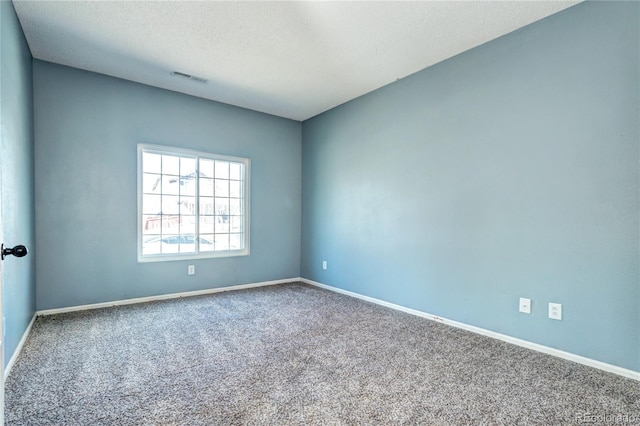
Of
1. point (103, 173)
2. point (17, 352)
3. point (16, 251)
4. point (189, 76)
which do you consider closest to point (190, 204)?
point (103, 173)

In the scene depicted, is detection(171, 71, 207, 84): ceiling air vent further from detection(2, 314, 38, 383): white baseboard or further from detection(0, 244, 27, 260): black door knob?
detection(0, 244, 27, 260): black door knob

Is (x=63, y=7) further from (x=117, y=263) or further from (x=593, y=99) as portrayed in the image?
(x=593, y=99)

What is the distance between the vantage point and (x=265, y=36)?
299 cm

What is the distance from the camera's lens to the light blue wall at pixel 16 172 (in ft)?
7.45

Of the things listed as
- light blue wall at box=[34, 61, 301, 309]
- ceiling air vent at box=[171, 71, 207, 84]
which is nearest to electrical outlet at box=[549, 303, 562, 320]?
light blue wall at box=[34, 61, 301, 309]

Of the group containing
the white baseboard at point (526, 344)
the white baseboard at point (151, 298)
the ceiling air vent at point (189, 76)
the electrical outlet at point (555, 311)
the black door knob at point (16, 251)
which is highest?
the ceiling air vent at point (189, 76)

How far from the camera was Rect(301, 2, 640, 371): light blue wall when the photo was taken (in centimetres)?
234

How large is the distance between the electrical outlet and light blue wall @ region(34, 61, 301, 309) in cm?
371

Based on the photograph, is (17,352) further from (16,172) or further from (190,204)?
(190,204)

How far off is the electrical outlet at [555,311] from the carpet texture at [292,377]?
0.32m

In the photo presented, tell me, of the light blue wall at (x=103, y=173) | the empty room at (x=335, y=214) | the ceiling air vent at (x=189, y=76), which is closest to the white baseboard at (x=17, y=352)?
the empty room at (x=335, y=214)

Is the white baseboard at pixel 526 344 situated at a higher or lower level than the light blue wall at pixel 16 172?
lower

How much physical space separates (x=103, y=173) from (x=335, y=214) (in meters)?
2.94

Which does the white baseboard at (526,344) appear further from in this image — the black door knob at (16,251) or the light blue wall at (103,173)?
the black door knob at (16,251)
